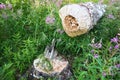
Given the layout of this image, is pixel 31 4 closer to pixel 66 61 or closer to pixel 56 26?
pixel 56 26

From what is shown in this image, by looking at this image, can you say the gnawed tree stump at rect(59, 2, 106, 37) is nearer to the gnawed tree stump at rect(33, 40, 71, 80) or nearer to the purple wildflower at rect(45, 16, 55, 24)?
the purple wildflower at rect(45, 16, 55, 24)

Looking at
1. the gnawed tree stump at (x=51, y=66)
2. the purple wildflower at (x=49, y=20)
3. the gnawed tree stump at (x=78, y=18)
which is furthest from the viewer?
the purple wildflower at (x=49, y=20)

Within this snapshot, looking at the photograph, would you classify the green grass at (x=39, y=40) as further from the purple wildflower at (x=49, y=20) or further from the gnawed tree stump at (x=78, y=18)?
the gnawed tree stump at (x=78, y=18)

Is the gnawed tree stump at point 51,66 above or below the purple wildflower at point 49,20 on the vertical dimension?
below

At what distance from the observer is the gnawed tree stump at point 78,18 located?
15.8ft

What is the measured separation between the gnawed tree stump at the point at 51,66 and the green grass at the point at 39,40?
167 millimetres

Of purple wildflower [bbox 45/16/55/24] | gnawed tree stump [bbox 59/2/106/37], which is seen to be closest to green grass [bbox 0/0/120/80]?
purple wildflower [bbox 45/16/55/24]

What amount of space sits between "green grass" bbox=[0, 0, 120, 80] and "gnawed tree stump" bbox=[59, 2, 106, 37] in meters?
0.21

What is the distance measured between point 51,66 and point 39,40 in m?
0.78

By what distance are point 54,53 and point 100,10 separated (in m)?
1.23

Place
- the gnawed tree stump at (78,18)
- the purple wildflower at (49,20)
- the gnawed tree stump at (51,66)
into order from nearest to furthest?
the gnawed tree stump at (51,66), the gnawed tree stump at (78,18), the purple wildflower at (49,20)

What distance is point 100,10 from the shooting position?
5309mm

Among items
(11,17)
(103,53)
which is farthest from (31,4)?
(103,53)

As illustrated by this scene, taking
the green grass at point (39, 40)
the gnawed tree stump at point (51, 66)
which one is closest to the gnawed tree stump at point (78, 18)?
the green grass at point (39, 40)
